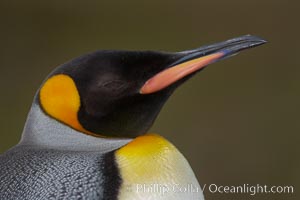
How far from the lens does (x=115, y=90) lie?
111cm

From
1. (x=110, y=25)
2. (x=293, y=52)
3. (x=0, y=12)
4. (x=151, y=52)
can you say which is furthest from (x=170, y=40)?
(x=151, y=52)

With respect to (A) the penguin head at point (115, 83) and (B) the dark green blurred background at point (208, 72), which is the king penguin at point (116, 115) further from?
(B) the dark green blurred background at point (208, 72)

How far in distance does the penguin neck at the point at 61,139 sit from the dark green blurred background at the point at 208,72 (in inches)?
89.9

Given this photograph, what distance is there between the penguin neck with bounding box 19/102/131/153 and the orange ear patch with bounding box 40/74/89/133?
1 centimetres

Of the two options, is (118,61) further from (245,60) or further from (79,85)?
(245,60)

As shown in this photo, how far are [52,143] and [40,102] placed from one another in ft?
0.24

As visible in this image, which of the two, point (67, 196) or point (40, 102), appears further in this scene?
point (40, 102)

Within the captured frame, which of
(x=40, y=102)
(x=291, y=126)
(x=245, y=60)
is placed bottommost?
(x=291, y=126)

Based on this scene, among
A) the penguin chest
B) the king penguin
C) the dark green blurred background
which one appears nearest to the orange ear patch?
the king penguin

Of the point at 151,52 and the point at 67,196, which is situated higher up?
the point at 151,52

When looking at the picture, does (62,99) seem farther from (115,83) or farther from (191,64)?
(191,64)

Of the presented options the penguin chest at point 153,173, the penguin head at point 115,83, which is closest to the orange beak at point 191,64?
the penguin head at point 115,83

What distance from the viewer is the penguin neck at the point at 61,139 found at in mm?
1104

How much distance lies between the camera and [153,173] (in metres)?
1.07
